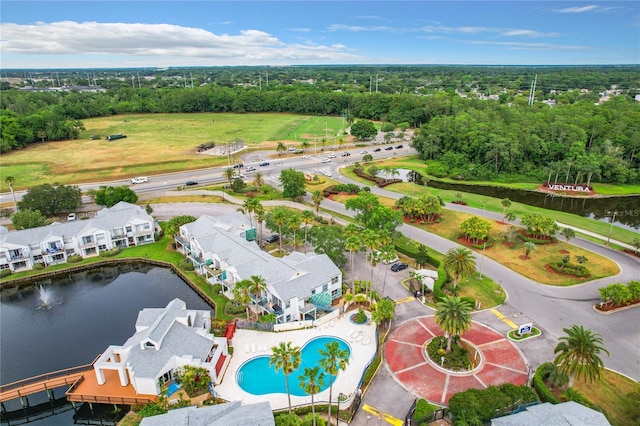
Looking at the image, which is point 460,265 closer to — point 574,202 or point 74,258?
point 74,258

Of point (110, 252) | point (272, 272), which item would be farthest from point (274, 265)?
point (110, 252)

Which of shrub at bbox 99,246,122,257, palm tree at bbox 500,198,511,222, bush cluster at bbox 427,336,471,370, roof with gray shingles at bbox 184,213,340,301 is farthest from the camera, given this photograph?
palm tree at bbox 500,198,511,222

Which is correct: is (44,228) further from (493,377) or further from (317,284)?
(493,377)

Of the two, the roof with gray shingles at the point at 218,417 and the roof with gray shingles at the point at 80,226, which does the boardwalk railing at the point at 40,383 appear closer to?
the roof with gray shingles at the point at 218,417

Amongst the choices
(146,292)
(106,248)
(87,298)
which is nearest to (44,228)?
(106,248)

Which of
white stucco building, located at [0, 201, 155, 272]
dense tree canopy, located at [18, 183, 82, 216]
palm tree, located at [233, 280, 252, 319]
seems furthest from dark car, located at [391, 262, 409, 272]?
dense tree canopy, located at [18, 183, 82, 216]

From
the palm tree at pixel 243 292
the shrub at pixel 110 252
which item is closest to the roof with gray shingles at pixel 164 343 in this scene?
the palm tree at pixel 243 292

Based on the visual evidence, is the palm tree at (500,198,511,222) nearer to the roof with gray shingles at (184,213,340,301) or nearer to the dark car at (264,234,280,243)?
the roof with gray shingles at (184,213,340,301)
